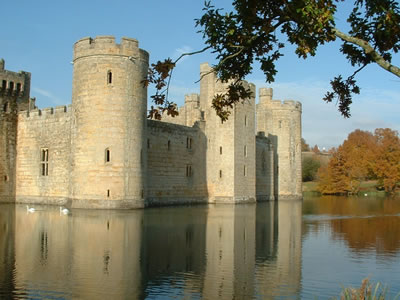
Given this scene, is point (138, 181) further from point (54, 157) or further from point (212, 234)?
point (212, 234)

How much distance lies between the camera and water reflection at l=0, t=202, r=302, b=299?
7.86 m

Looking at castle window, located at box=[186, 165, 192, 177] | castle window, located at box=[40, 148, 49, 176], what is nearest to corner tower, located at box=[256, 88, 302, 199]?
castle window, located at box=[186, 165, 192, 177]

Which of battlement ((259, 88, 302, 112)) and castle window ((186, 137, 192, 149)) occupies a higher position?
battlement ((259, 88, 302, 112))

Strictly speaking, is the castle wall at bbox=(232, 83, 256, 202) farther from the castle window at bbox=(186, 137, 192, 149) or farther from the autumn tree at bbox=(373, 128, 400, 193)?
the autumn tree at bbox=(373, 128, 400, 193)

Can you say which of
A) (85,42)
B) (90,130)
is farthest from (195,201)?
(85,42)

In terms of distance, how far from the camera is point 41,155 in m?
Result: 29.9

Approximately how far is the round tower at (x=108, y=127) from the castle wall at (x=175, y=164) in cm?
395

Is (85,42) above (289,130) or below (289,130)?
above

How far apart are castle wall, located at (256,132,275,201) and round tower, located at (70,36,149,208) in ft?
53.1

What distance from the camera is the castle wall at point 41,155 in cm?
2831

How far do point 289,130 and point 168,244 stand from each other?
3264 cm

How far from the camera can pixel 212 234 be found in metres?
15.0

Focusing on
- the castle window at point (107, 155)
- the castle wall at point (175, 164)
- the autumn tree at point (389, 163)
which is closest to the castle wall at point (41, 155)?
the castle window at point (107, 155)

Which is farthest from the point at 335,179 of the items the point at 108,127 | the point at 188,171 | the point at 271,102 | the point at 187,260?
the point at 187,260
